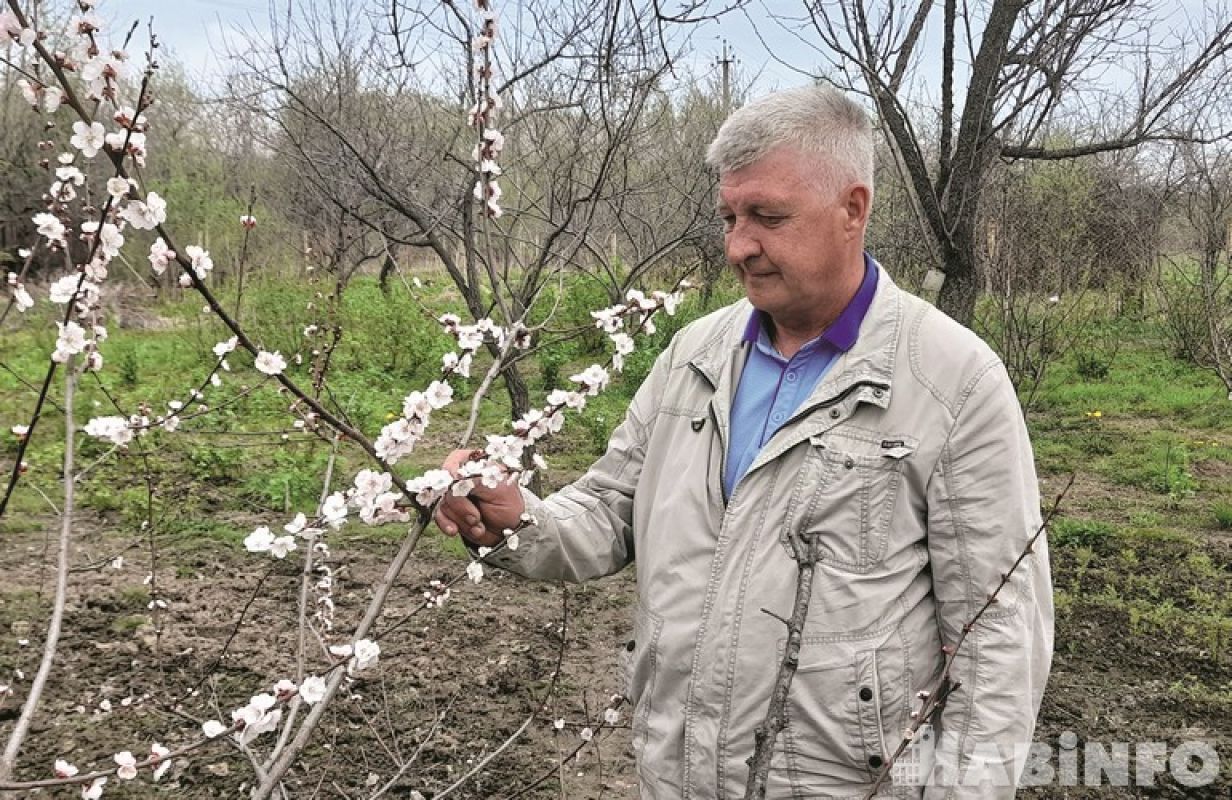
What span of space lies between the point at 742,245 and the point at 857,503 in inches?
18.8

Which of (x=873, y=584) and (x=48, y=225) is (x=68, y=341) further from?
(x=873, y=584)

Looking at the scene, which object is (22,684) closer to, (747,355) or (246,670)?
(246,670)

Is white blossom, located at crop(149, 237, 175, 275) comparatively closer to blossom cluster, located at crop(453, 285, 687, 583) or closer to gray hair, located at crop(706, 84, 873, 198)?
blossom cluster, located at crop(453, 285, 687, 583)

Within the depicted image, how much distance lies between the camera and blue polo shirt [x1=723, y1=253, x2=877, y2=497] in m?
1.63

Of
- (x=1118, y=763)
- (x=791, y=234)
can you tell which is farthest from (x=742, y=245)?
(x=1118, y=763)

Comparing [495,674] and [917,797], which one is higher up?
[917,797]

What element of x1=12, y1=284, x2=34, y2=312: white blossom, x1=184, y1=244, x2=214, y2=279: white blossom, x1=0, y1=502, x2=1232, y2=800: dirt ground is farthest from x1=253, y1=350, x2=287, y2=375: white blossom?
x1=0, y1=502, x2=1232, y2=800: dirt ground

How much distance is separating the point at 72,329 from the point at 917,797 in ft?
5.81

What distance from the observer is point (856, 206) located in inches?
63.6

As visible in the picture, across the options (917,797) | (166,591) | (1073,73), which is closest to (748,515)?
(917,797)

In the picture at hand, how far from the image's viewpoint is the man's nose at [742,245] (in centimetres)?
159

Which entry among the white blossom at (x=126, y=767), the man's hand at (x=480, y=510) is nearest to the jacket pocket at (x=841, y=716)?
the man's hand at (x=480, y=510)

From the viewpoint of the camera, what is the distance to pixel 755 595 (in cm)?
152

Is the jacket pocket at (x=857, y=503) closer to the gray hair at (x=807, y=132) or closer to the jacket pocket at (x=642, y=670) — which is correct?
the jacket pocket at (x=642, y=670)
